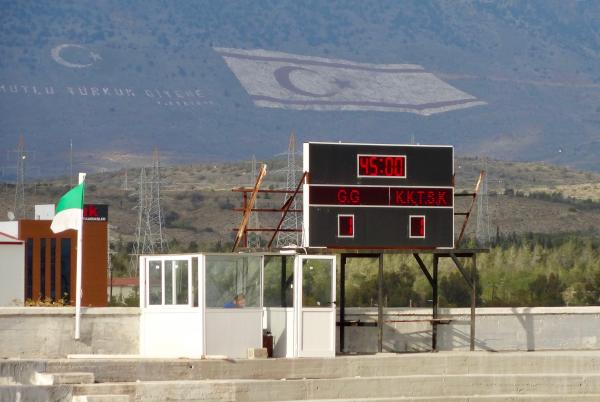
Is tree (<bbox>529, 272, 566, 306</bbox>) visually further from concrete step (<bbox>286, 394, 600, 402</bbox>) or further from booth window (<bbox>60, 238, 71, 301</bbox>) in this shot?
booth window (<bbox>60, 238, 71, 301</bbox>)

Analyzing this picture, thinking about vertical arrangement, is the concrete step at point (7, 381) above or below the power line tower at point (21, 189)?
below

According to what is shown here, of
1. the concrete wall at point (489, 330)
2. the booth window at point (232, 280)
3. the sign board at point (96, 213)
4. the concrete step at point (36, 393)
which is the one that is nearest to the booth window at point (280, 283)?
the booth window at point (232, 280)

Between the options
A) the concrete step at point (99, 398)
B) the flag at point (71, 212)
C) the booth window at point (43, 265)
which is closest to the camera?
the concrete step at point (99, 398)

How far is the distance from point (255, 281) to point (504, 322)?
20.6ft

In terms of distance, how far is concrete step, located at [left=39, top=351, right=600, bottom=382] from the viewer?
2820 cm

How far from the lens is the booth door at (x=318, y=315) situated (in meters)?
31.9

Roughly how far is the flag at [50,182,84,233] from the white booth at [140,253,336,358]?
162 cm

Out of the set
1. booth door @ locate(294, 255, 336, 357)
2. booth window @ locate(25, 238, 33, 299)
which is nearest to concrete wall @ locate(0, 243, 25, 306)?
booth window @ locate(25, 238, 33, 299)

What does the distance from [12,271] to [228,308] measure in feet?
145

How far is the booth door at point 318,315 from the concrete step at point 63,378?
5506mm

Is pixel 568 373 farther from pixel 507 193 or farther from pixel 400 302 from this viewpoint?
pixel 507 193

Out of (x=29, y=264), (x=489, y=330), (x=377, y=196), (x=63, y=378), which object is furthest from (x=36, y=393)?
(x=29, y=264)

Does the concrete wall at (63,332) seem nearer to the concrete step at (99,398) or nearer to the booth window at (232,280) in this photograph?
the booth window at (232,280)

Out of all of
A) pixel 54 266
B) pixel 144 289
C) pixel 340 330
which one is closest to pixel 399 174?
pixel 340 330
